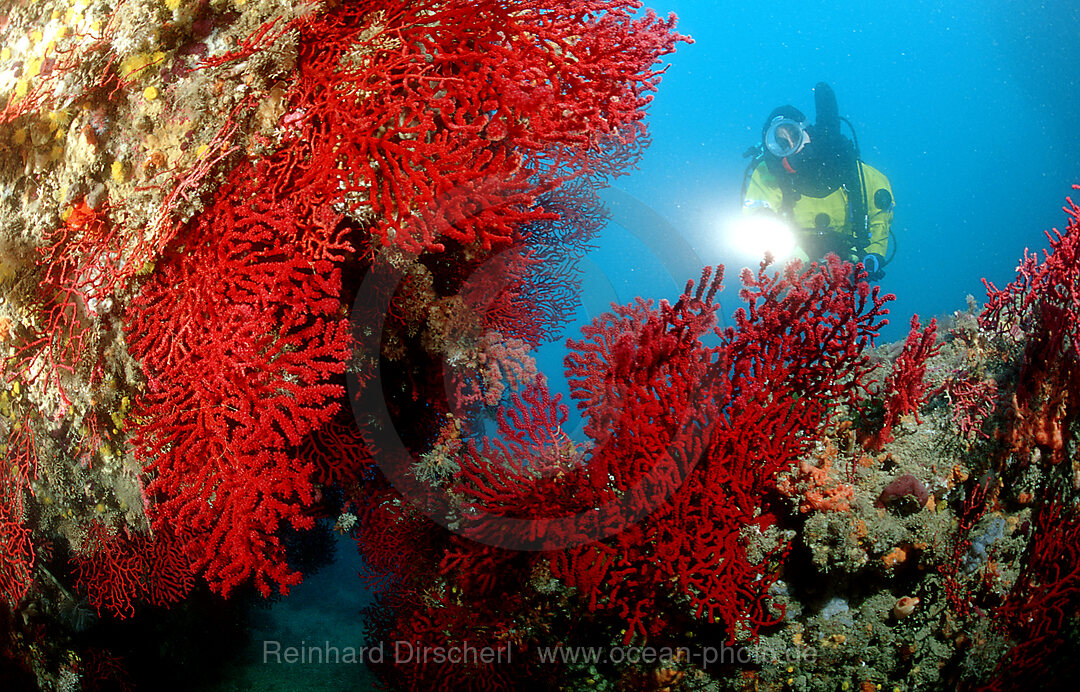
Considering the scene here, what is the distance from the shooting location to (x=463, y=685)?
4113 millimetres

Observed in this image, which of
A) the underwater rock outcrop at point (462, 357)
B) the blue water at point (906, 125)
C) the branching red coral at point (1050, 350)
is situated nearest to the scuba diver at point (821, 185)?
the underwater rock outcrop at point (462, 357)

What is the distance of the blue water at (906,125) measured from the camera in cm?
6844

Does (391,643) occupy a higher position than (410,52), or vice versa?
(410,52)

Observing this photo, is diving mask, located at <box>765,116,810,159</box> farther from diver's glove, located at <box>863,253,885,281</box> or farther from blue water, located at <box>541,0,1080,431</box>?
blue water, located at <box>541,0,1080,431</box>

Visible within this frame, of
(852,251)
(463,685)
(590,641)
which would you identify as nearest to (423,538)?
(463,685)

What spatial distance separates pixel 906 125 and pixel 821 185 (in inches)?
3416

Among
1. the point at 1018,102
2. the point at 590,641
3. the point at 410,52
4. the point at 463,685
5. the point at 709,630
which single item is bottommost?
the point at 463,685

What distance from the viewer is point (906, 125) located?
76.4m

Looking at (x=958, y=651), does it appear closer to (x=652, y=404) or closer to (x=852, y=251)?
(x=652, y=404)

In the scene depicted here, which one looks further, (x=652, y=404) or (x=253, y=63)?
(x=652, y=404)

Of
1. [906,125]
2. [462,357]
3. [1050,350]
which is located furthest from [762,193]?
[906,125]

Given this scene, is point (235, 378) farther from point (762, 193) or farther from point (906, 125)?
point (906, 125)

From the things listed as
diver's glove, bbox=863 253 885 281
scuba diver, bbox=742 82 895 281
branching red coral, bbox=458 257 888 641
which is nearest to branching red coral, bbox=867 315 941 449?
branching red coral, bbox=458 257 888 641

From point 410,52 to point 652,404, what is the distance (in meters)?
2.31
